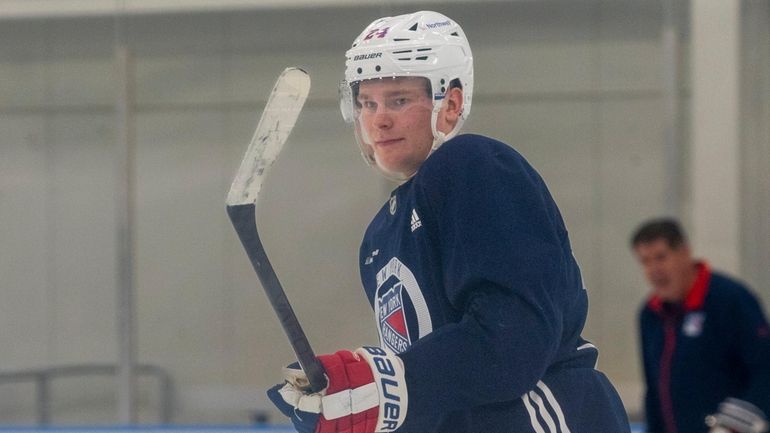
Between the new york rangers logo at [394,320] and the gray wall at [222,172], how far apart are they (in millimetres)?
3138

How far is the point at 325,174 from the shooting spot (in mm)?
4738

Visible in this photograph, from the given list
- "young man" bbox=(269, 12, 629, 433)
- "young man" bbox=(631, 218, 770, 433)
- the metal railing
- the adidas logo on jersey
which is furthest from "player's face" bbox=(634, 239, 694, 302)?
the metal railing

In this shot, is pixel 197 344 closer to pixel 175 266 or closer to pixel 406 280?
pixel 175 266

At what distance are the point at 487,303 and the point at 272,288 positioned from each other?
0.56ft

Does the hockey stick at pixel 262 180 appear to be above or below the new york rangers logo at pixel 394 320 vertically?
above

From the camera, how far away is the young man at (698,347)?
2.67 meters

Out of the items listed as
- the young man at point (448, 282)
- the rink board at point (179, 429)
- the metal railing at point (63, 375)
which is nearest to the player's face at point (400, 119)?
the young man at point (448, 282)

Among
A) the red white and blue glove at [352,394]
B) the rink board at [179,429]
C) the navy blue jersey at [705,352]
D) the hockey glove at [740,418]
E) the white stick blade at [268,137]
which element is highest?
the white stick blade at [268,137]

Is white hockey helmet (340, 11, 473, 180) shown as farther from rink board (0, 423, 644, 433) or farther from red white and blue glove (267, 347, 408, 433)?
rink board (0, 423, 644, 433)

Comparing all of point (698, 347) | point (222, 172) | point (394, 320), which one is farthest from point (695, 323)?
point (222, 172)

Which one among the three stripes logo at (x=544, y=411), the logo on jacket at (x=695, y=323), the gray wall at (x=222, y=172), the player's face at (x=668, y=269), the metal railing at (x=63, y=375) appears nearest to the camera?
the three stripes logo at (x=544, y=411)

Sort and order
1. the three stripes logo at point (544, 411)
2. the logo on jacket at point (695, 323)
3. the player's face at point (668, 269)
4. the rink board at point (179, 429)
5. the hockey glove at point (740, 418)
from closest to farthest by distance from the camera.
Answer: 1. the three stripes logo at point (544, 411)
2. the hockey glove at point (740, 418)
3. the logo on jacket at point (695, 323)
4. the player's face at point (668, 269)
5. the rink board at point (179, 429)

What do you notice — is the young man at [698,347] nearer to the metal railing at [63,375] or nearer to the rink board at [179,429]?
the rink board at [179,429]

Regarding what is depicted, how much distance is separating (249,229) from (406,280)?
21cm
